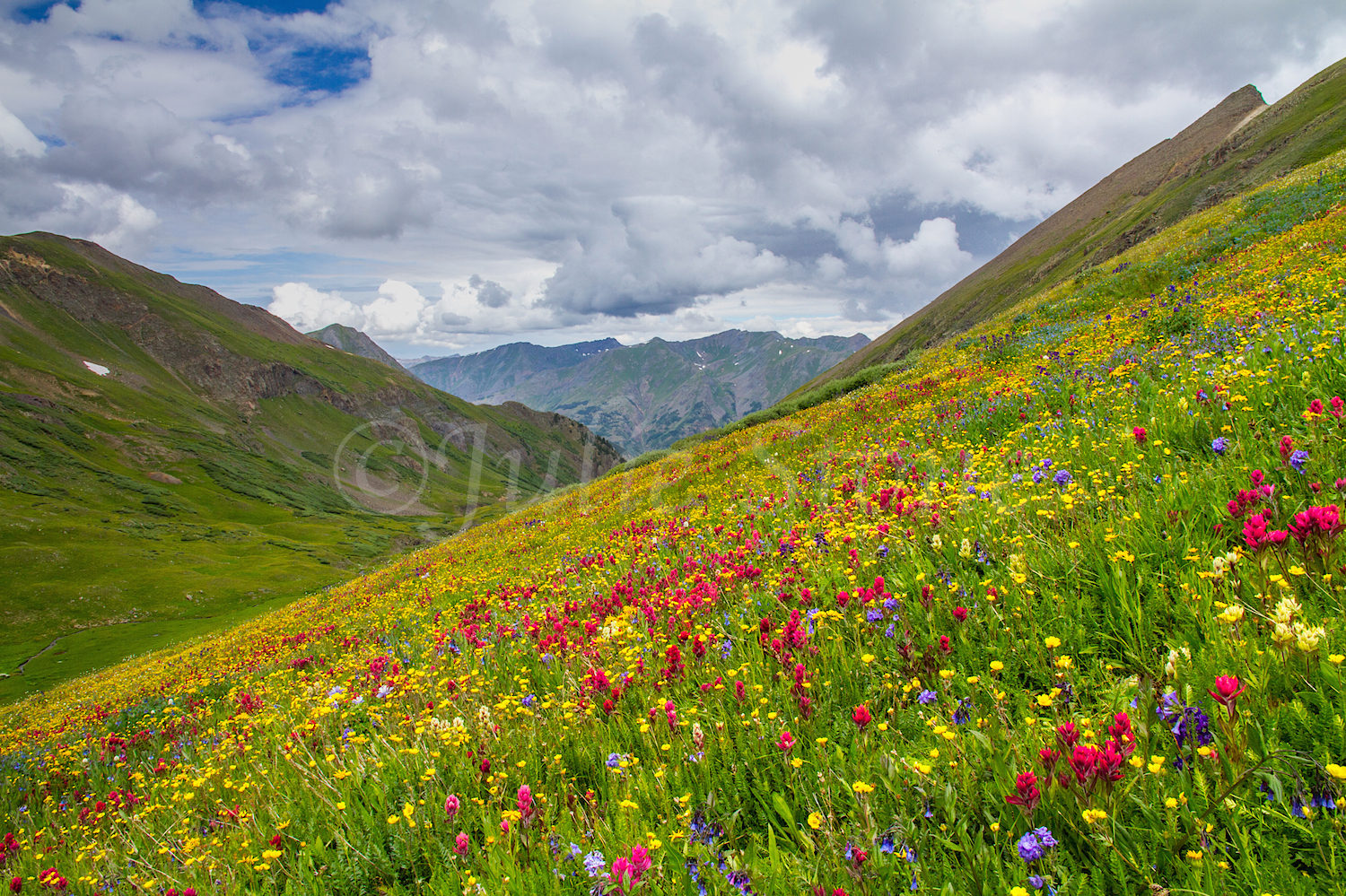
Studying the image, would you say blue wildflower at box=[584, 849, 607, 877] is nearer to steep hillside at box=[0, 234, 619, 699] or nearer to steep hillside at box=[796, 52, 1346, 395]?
steep hillside at box=[796, 52, 1346, 395]

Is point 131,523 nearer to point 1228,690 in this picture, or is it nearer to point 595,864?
point 595,864

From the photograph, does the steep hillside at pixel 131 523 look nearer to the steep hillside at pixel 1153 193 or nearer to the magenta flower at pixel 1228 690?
the magenta flower at pixel 1228 690

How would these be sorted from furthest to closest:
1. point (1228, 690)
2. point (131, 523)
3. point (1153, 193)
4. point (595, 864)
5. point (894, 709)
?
point (1153, 193) < point (131, 523) < point (894, 709) < point (595, 864) < point (1228, 690)

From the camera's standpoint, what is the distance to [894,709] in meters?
3.28

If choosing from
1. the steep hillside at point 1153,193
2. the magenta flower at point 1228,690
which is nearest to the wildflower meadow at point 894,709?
the magenta flower at point 1228,690

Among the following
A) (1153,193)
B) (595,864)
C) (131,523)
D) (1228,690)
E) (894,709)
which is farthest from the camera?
(1153,193)

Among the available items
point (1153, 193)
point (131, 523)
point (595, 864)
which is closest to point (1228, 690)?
point (595, 864)

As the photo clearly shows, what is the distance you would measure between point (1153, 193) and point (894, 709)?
15333 cm

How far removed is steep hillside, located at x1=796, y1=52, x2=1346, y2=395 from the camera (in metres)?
70.1

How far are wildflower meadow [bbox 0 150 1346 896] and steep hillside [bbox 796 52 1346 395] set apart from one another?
42.9 m

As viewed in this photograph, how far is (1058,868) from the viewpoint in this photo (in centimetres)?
201

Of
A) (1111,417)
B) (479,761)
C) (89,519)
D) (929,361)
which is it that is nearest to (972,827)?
(479,761)

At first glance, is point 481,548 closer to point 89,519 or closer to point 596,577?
point 596,577

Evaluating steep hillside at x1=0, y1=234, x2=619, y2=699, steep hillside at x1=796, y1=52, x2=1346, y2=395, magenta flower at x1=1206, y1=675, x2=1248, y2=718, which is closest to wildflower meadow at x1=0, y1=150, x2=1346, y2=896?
magenta flower at x1=1206, y1=675, x2=1248, y2=718
